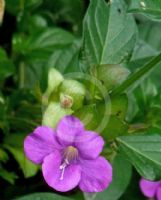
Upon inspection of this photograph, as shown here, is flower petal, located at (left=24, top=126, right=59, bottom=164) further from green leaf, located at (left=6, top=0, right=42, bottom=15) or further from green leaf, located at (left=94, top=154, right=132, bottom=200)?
green leaf, located at (left=6, top=0, right=42, bottom=15)

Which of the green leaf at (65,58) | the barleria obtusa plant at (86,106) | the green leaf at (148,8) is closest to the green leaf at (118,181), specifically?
the barleria obtusa plant at (86,106)

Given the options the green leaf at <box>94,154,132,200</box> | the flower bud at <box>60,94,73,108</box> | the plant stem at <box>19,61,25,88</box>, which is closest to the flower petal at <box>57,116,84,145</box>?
the flower bud at <box>60,94,73,108</box>

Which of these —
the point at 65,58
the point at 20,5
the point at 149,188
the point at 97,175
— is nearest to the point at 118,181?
the point at 149,188

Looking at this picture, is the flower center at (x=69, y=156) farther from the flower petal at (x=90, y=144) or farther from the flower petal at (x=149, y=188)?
the flower petal at (x=149, y=188)

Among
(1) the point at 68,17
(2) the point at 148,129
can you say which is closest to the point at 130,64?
(2) the point at 148,129

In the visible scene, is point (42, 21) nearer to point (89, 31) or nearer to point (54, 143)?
point (89, 31)

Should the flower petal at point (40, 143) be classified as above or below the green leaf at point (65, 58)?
above
